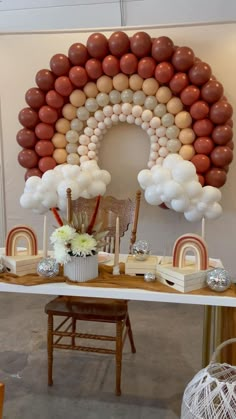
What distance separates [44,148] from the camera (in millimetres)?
3283

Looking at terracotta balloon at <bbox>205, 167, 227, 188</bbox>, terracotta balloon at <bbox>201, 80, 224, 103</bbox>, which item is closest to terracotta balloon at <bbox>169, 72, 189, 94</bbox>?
terracotta balloon at <bbox>201, 80, 224, 103</bbox>

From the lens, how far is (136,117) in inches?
129

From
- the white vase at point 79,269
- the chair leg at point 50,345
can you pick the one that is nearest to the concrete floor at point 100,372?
the chair leg at point 50,345

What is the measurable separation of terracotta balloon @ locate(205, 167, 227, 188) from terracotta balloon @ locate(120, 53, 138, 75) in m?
1.06

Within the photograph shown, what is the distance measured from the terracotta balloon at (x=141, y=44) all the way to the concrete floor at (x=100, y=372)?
2169mm

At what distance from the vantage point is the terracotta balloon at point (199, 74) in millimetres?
2998

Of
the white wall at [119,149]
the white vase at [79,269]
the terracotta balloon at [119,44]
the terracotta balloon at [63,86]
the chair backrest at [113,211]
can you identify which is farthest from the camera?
the white wall at [119,149]

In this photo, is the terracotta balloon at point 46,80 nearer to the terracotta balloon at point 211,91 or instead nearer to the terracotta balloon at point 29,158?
the terracotta balloon at point 29,158

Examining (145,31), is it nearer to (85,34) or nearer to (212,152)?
(85,34)

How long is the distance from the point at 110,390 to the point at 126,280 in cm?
72

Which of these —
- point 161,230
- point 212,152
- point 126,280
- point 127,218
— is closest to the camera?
point 126,280

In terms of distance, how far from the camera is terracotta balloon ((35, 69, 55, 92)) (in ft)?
10.7

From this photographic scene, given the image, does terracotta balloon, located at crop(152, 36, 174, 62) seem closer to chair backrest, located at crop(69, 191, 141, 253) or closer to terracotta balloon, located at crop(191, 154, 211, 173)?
terracotta balloon, located at crop(191, 154, 211, 173)

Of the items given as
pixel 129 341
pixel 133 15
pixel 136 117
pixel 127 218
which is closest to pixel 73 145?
pixel 136 117
